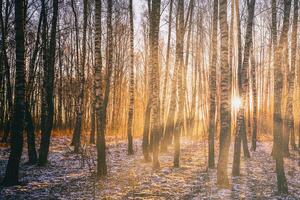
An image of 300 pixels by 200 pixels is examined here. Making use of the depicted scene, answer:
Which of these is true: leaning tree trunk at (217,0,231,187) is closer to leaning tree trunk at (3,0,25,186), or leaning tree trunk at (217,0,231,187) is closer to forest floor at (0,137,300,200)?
forest floor at (0,137,300,200)

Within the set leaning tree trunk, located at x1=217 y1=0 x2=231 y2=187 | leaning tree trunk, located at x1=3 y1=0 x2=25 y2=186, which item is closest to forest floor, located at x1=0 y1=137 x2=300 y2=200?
leaning tree trunk, located at x1=217 y1=0 x2=231 y2=187

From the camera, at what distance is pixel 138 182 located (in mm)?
10023

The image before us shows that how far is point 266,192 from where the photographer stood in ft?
30.5

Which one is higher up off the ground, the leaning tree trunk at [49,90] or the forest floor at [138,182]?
the leaning tree trunk at [49,90]

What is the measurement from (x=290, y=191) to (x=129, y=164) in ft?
22.6

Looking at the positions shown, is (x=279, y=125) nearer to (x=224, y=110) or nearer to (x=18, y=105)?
(x=224, y=110)

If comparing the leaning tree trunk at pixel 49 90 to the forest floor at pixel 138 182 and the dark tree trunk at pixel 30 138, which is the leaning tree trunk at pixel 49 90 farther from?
the forest floor at pixel 138 182

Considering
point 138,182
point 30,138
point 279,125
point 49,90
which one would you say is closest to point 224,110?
point 279,125

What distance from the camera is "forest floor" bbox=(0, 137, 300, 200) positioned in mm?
8391

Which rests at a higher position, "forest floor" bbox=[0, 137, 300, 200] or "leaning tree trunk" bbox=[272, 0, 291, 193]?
"leaning tree trunk" bbox=[272, 0, 291, 193]

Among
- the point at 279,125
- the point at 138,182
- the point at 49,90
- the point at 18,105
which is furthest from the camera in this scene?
the point at 49,90

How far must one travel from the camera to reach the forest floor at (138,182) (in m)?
Answer: 8.39

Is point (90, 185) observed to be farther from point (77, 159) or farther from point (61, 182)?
point (77, 159)

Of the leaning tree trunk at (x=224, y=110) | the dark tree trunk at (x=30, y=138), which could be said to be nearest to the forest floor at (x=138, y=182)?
the dark tree trunk at (x=30, y=138)
